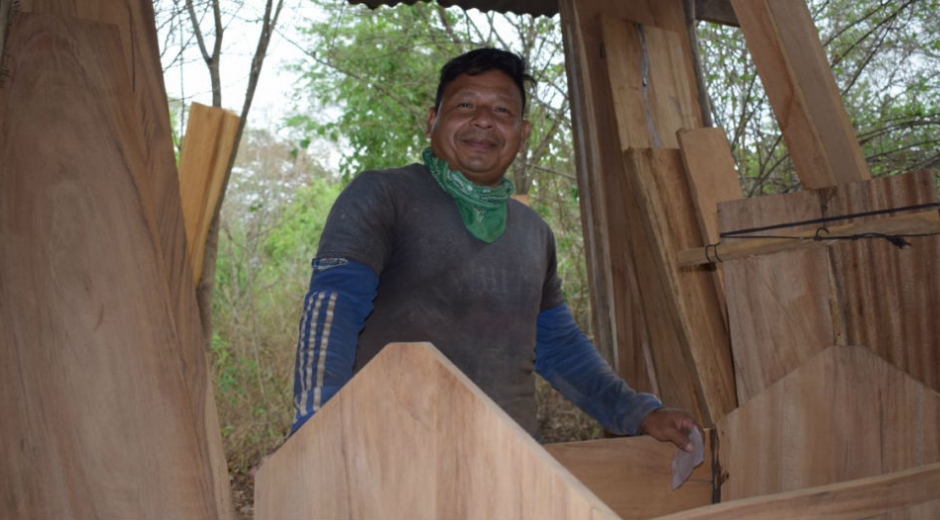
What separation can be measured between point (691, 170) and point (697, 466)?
1.24 m

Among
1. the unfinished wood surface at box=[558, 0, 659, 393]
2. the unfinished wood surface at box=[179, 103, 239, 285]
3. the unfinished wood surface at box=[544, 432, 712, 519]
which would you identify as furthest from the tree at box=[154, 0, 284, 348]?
the unfinished wood surface at box=[544, 432, 712, 519]

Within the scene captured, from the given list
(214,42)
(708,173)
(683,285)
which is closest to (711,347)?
(683,285)

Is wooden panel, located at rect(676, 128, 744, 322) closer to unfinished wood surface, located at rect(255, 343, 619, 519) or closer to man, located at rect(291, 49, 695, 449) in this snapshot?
man, located at rect(291, 49, 695, 449)

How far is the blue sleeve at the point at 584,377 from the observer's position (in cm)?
216

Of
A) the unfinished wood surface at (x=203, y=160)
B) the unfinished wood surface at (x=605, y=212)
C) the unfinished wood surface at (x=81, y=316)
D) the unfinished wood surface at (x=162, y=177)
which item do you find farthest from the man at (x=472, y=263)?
the unfinished wood surface at (x=203, y=160)

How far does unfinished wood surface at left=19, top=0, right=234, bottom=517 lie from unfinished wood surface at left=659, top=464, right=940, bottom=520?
1.02 meters

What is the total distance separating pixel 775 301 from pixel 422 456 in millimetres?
1050

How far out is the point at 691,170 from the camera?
Result: 2902 millimetres

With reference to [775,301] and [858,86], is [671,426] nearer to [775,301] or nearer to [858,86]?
[775,301]

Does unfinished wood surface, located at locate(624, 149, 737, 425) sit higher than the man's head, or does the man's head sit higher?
the man's head

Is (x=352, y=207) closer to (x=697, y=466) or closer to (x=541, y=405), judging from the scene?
(x=697, y=466)

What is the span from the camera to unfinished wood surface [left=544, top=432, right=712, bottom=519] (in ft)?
6.22

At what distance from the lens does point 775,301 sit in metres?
1.84

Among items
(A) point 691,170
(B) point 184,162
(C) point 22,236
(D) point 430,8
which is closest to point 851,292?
(A) point 691,170
